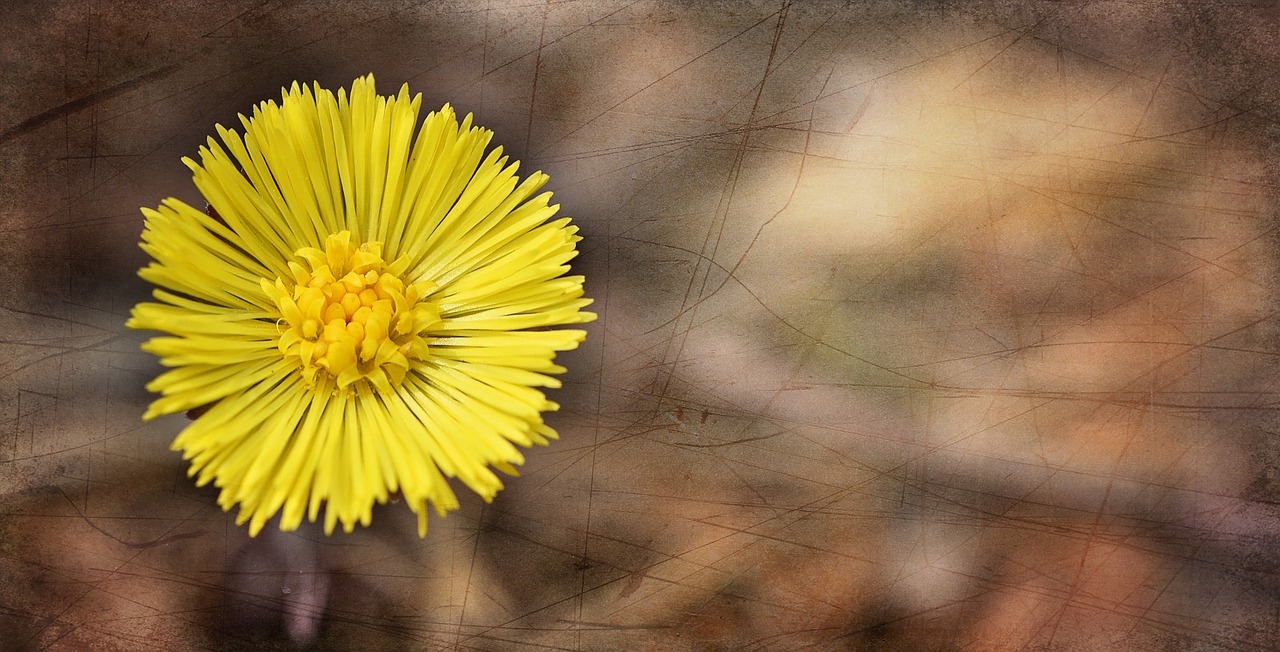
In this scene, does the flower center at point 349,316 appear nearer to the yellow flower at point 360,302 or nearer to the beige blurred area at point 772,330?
the yellow flower at point 360,302

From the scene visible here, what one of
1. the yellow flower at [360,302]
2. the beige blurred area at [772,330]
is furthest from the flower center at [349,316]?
the beige blurred area at [772,330]

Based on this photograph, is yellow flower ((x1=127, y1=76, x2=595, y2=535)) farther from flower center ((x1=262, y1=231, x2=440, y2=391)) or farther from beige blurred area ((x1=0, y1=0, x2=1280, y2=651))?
beige blurred area ((x1=0, y1=0, x2=1280, y2=651))

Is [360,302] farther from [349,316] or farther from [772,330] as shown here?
[772,330]

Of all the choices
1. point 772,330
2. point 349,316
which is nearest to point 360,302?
point 349,316

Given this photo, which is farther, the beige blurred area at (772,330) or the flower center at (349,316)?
the beige blurred area at (772,330)

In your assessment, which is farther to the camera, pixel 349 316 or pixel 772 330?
pixel 772 330

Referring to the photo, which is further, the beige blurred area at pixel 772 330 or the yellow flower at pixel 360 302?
the beige blurred area at pixel 772 330
